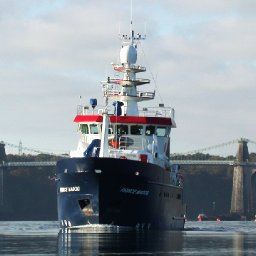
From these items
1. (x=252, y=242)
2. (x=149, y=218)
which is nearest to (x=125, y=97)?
(x=149, y=218)

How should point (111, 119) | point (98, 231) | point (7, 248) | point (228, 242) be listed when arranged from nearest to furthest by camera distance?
1. point (7, 248)
2. point (228, 242)
3. point (98, 231)
4. point (111, 119)

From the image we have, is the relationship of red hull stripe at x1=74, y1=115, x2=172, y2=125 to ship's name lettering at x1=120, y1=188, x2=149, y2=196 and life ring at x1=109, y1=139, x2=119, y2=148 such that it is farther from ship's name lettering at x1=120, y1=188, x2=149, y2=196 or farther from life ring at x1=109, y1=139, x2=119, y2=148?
ship's name lettering at x1=120, y1=188, x2=149, y2=196

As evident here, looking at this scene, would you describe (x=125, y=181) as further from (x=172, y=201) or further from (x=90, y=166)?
(x=172, y=201)

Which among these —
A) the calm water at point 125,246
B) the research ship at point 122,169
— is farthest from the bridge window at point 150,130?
the calm water at point 125,246

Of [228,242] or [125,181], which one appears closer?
[228,242]

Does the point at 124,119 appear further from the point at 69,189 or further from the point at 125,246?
the point at 125,246

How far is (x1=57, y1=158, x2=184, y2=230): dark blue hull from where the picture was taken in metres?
93.4

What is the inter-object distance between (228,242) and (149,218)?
1905 cm

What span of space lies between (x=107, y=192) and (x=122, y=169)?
2.15 metres

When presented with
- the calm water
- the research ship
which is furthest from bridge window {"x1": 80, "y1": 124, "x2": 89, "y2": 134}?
the calm water

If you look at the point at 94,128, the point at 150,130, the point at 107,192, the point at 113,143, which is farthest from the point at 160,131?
the point at 107,192

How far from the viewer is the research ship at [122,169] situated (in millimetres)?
93750

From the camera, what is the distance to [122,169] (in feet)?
309

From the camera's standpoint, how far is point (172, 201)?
110875 millimetres
